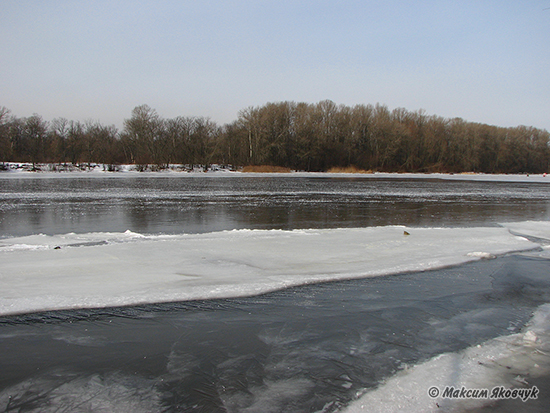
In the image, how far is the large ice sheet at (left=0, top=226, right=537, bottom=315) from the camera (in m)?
4.97

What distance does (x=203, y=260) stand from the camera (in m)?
6.49

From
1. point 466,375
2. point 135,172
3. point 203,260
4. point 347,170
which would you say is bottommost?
point 466,375

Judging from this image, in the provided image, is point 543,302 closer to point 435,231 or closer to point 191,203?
point 435,231

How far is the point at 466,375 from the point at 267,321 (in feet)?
6.24

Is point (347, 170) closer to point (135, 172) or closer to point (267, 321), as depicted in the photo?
point (135, 172)

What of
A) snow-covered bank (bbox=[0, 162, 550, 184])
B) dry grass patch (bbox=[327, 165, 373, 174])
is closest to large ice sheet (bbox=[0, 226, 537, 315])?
snow-covered bank (bbox=[0, 162, 550, 184])

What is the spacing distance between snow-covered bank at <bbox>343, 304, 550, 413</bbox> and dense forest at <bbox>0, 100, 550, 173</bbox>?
2264 inches

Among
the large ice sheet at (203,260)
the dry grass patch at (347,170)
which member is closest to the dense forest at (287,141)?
the dry grass patch at (347,170)

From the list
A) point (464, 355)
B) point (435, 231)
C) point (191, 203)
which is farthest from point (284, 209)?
point (464, 355)

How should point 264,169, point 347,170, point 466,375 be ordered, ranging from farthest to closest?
1. point 347,170
2. point 264,169
3. point 466,375

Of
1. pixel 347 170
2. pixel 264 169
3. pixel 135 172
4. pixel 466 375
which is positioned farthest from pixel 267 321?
pixel 347 170

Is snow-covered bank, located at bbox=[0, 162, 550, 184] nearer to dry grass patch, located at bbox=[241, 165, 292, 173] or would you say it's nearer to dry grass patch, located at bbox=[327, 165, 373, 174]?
dry grass patch, located at bbox=[241, 165, 292, 173]

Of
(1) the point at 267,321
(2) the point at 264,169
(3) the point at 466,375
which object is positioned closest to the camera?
(3) the point at 466,375

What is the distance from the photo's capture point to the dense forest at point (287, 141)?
206ft
